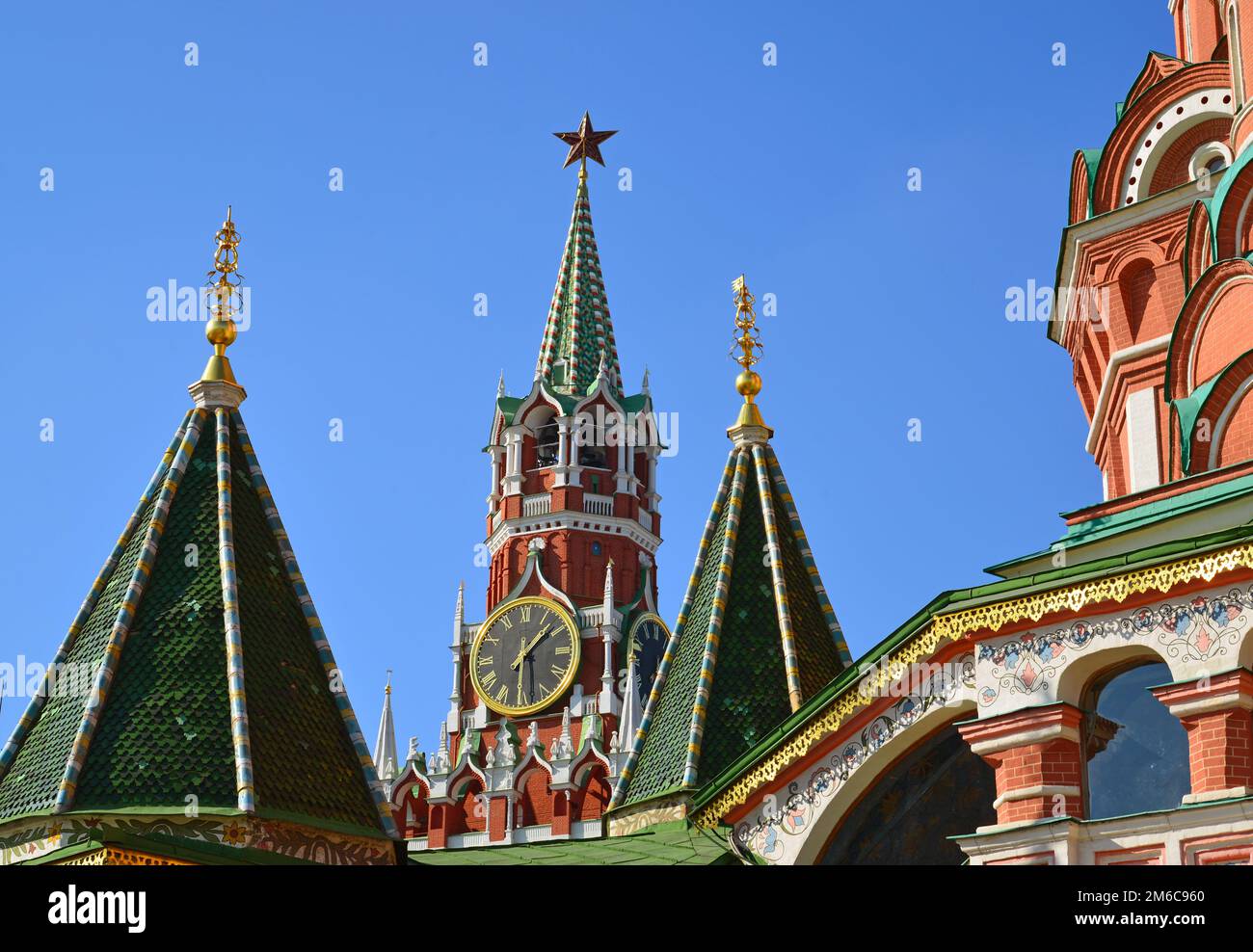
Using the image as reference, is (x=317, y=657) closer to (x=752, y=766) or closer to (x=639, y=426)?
(x=752, y=766)

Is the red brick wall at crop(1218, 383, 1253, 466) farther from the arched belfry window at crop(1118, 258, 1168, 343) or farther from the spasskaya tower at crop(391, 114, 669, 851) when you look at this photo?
the spasskaya tower at crop(391, 114, 669, 851)

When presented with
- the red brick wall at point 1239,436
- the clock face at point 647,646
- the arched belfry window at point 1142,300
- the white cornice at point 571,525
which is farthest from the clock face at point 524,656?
the red brick wall at point 1239,436

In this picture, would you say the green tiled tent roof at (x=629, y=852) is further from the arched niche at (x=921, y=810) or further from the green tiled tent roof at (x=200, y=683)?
the green tiled tent roof at (x=200, y=683)

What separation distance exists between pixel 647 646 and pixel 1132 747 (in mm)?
45146

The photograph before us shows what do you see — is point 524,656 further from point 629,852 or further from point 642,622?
point 629,852

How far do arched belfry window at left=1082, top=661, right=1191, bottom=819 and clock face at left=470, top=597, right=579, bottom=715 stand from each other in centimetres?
4436

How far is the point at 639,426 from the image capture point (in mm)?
62500

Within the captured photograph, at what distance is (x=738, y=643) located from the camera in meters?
17.1

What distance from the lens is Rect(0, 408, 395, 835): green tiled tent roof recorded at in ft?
46.4

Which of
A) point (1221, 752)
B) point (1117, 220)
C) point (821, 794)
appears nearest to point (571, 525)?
point (1117, 220)

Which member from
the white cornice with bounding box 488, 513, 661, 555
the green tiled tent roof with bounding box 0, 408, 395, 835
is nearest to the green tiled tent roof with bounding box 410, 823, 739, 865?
the green tiled tent roof with bounding box 0, 408, 395, 835

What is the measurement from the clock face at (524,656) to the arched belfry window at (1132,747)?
146 feet

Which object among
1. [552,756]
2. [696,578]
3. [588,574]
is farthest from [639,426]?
[696,578]
